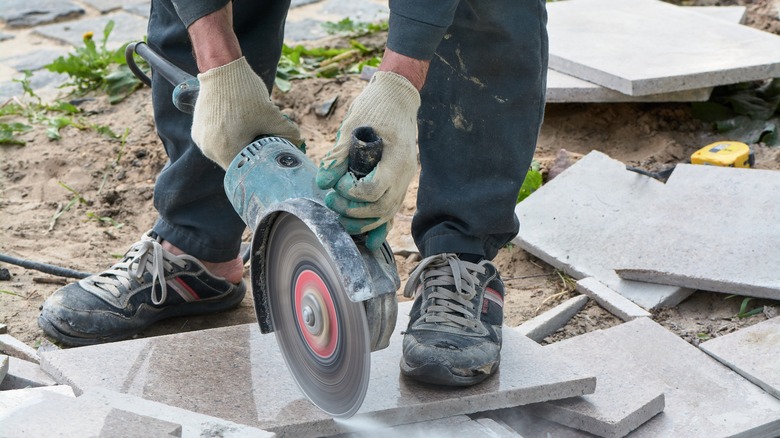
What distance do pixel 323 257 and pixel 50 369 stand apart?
37.5 inches

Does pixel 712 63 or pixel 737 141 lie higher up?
pixel 712 63

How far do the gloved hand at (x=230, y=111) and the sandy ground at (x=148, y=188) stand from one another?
104 cm

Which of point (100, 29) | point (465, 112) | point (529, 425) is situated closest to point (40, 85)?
point (100, 29)

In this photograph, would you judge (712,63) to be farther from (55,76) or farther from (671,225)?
(55,76)

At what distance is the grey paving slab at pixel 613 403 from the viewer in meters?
2.46

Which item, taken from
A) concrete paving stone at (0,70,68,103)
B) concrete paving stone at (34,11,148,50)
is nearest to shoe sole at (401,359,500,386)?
concrete paving stone at (0,70,68,103)

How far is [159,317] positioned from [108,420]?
1.25m

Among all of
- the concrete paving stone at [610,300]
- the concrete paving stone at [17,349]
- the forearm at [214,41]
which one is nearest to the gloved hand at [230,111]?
the forearm at [214,41]

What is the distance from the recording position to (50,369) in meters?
2.55

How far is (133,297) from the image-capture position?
10.3ft

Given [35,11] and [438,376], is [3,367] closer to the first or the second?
[438,376]

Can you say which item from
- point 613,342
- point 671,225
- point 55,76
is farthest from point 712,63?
point 55,76

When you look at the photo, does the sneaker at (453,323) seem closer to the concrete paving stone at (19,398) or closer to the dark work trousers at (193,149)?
the dark work trousers at (193,149)

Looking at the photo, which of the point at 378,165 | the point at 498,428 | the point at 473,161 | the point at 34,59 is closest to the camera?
the point at 378,165
